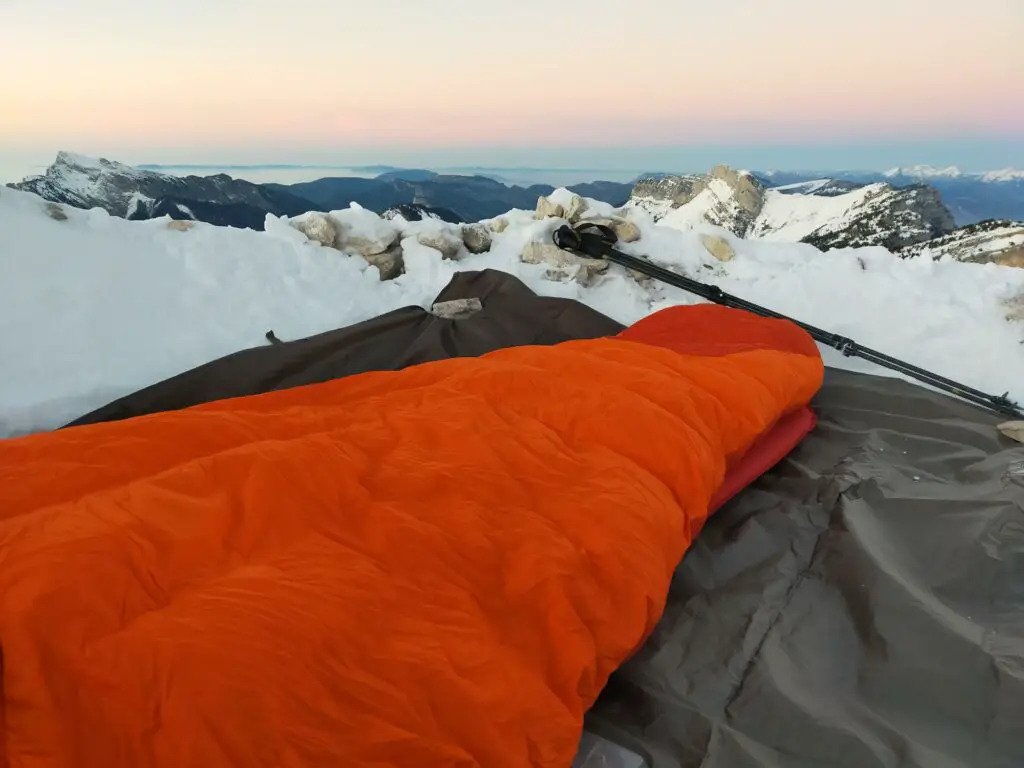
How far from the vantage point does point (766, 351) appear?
75.3 inches

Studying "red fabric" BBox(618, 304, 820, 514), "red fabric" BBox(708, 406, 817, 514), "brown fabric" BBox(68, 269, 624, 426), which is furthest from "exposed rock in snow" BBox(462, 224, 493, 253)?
"red fabric" BBox(708, 406, 817, 514)

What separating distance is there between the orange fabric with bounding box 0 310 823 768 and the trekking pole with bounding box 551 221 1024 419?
0.99 meters

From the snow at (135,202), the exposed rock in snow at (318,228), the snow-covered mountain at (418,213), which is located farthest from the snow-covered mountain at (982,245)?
the snow at (135,202)

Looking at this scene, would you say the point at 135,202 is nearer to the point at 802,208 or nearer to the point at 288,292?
the point at 288,292

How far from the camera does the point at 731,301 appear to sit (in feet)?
8.83

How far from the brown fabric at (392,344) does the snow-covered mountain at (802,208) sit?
1268 millimetres

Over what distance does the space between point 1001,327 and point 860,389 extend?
35.3 inches

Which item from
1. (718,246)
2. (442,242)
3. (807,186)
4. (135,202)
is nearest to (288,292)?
(442,242)

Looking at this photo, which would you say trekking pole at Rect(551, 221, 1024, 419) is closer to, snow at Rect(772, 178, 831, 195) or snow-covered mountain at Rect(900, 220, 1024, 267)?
snow-covered mountain at Rect(900, 220, 1024, 267)

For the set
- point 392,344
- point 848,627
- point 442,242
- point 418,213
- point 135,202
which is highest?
point 135,202

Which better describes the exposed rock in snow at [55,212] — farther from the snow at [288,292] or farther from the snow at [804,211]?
the snow at [804,211]

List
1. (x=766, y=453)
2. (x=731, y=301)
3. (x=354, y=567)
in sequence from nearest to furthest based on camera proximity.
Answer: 1. (x=354, y=567)
2. (x=766, y=453)
3. (x=731, y=301)

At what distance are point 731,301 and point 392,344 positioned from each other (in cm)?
139

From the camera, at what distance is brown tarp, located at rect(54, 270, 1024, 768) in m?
0.98
